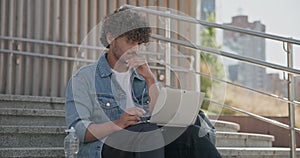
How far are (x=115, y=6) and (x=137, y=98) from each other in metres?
2.69

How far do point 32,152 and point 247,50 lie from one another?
1177cm

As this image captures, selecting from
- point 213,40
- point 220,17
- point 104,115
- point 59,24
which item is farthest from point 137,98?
point 213,40

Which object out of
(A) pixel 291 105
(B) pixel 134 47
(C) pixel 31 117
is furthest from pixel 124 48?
(A) pixel 291 105

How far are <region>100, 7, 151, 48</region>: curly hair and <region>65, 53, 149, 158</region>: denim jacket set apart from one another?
0.48 feet

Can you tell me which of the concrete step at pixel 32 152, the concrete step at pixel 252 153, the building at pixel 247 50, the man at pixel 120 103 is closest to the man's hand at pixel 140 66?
the man at pixel 120 103

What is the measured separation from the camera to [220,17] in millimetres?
12422

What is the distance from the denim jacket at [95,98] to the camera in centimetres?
233

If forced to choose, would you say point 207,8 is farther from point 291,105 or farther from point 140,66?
point 140,66

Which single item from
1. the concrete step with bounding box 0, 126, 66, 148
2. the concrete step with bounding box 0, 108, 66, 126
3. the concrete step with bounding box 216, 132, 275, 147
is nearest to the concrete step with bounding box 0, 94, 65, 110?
the concrete step with bounding box 0, 108, 66, 126

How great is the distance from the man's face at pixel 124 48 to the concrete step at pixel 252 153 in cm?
120

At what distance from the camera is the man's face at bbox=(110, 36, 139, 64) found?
8.37ft

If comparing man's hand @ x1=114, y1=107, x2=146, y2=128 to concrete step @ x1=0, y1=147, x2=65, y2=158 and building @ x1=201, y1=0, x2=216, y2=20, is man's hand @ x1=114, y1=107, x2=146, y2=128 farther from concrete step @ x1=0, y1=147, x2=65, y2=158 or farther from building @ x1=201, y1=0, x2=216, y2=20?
building @ x1=201, y1=0, x2=216, y2=20

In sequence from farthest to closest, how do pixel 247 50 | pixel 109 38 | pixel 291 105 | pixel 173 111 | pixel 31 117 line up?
1. pixel 247 50
2. pixel 31 117
3. pixel 291 105
4. pixel 109 38
5. pixel 173 111

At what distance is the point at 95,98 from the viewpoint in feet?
8.09
